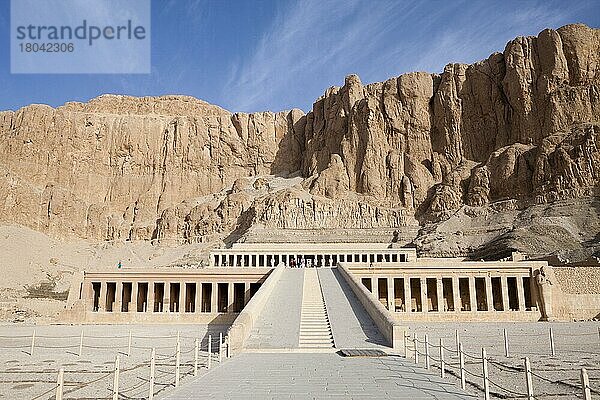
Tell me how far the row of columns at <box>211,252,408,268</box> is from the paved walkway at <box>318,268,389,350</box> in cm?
3070

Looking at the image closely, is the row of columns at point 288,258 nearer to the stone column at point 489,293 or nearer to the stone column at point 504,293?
the stone column at point 489,293

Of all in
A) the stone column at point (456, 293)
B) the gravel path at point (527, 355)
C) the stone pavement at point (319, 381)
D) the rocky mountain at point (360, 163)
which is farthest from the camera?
the rocky mountain at point (360, 163)

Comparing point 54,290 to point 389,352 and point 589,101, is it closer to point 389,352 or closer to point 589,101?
point 389,352

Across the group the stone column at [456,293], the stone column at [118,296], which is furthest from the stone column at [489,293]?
the stone column at [118,296]

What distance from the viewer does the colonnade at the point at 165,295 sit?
38.7m

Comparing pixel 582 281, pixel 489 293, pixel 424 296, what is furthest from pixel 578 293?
pixel 424 296

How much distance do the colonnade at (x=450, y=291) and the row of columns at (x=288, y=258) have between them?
16.1m

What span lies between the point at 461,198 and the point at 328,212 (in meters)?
20.9

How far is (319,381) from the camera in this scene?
1101 cm

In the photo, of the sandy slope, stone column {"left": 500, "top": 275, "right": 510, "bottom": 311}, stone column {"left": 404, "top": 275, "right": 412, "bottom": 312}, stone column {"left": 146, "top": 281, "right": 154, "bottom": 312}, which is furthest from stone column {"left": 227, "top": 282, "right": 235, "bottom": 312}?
stone column {"left": 500, "top": 275, "right": 510, "bottom": 311}

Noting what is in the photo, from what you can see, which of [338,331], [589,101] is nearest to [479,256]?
[589,101]

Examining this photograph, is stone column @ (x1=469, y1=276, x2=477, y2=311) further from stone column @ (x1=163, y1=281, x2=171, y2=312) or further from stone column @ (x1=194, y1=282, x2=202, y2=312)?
stone column @ (x1=163, y1=281, x2=171, y2=312)

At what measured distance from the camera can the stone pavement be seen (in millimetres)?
9734

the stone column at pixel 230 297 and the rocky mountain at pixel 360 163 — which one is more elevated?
the rocky mountain at pixel 360 163
